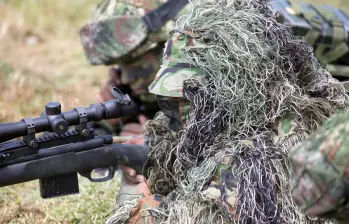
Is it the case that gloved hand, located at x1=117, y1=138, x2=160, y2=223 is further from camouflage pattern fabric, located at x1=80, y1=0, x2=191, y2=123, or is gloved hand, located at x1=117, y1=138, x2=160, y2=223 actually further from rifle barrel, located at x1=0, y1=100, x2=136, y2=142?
camouflage pattern fabric, located at x1=80, y1=0, x2=191, y2=123

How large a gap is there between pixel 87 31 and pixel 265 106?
2.21 meters

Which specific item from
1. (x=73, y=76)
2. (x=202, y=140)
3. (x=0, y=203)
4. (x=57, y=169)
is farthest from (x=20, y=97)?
(x=202, y=140)

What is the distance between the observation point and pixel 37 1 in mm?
8961

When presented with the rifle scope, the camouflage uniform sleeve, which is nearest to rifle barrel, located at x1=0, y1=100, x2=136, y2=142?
the rifle scope

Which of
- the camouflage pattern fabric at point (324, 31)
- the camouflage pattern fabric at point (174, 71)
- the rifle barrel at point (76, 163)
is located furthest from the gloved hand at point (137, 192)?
the camouflage pattern fabric at point (324, 31)

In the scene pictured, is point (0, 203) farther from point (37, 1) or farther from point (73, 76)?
point (37, 1)

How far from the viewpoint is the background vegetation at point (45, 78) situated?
390 centimetres

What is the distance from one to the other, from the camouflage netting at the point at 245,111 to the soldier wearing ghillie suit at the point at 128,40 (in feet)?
4.77

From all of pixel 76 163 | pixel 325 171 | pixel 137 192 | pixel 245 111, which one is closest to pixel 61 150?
pixel 76 163

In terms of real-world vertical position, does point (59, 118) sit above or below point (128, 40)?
above

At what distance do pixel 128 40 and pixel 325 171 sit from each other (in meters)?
2.75

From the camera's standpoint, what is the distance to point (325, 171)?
2.16 m

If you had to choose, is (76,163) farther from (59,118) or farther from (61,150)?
(59,118)

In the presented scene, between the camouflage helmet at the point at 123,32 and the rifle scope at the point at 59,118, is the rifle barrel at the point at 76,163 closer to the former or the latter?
the rifle scope at the point at 59,118
